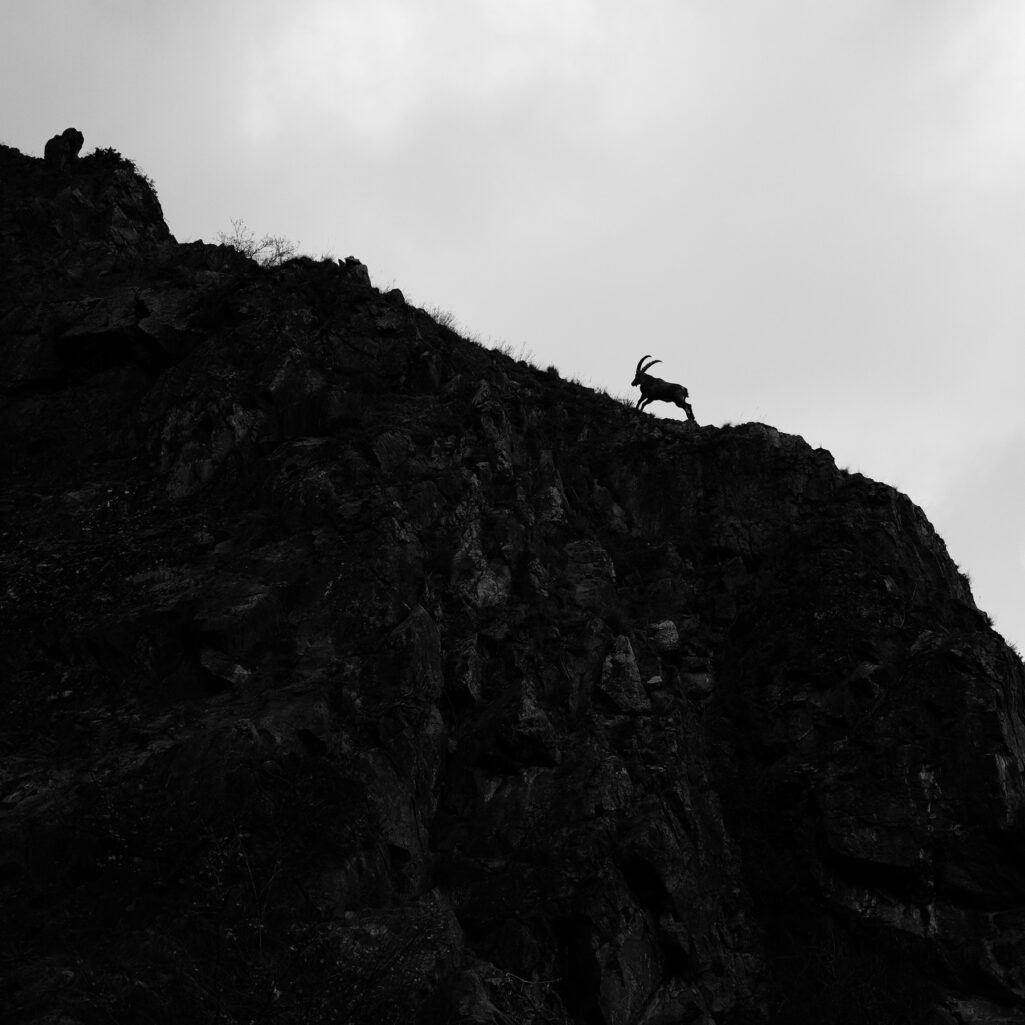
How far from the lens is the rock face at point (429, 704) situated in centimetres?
1309

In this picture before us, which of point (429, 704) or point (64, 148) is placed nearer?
point (429, 704)

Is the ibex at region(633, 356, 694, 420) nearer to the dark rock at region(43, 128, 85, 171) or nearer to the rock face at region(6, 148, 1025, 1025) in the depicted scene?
the rock face at region(6, 148, 1025, 1025)

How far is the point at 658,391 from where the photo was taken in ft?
104

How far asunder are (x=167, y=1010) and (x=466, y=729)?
7161mm

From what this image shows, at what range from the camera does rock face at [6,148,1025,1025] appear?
43.0ft

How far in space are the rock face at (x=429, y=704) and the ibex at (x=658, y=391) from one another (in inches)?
205

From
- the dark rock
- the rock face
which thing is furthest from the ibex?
the dark rock

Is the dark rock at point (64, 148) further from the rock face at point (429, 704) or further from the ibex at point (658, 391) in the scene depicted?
the ibex at point (658, 391)

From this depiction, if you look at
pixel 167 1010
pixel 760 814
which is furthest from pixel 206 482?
pixel 760 814

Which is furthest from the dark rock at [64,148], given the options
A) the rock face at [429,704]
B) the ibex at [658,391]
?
the ibex at [658,391]

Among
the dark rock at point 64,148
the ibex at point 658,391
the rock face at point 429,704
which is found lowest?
the rock face at point 429,704

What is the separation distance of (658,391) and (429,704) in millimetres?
17708

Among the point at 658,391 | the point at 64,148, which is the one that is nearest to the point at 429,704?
the point at 658,391

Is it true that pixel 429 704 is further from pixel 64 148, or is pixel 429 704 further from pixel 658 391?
pixel 64 148
